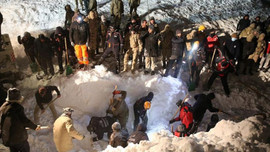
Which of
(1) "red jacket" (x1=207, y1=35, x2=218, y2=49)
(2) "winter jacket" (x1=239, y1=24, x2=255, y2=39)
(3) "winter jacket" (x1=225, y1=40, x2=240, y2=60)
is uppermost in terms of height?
(2) "winter jacket" (x1=239, y1=24, x2=255, y2=39)

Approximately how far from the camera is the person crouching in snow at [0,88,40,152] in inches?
182

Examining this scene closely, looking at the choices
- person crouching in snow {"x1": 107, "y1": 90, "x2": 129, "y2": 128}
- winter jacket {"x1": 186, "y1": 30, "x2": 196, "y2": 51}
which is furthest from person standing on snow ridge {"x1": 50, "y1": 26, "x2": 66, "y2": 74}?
winter jacket {"x1": 186, "y1": 30, "x2": 196, "y2": 51}

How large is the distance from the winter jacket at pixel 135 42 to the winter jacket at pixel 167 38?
831mm

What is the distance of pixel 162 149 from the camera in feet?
12.3

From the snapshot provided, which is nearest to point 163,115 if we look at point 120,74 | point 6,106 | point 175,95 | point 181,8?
point 175,95

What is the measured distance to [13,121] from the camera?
4699 millimetres

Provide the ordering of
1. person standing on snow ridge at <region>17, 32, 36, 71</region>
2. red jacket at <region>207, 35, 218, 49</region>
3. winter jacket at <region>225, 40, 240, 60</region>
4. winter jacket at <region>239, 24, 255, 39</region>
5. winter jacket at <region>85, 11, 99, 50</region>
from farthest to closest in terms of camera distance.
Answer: winter jacket at <region>239, 24, 255, 39</region> < winter jacket at <region>85, 11, 99, 50</region> < winter jacket at <region>225, 40, 240, 60</region> < red jacket at <region>207, 35, 218, 49</region> < person standing on snow ridge at <region>17, 32, 36, 71</region>

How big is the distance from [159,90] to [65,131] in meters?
3.92

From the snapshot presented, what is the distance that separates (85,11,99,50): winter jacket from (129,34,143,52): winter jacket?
4.95ft

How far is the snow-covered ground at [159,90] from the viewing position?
4105mm

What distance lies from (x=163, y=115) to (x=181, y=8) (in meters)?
7.87

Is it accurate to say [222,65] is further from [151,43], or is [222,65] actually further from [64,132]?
[64,132]

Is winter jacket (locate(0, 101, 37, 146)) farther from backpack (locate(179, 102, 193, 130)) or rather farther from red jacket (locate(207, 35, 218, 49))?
red jacket (locate(207, 35, 218, 49))

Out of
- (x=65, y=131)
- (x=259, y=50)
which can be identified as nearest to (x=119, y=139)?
(x=65, y=131)
